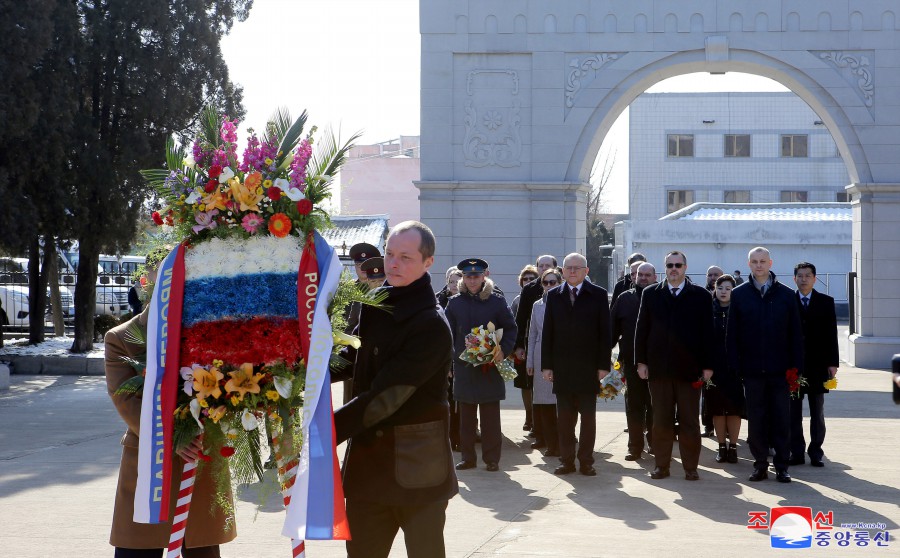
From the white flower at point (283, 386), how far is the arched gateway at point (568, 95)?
1479cm

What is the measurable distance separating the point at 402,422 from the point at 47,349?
17296 mm

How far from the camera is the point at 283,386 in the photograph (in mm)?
4230

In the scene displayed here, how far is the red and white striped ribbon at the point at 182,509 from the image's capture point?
434cm

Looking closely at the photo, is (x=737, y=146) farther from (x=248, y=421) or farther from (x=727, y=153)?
(x=248, y=421)

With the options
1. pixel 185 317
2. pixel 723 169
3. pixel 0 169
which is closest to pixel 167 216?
pixel 185 317

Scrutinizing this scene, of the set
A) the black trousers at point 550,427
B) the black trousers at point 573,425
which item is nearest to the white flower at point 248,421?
the black trousers at point 573,425

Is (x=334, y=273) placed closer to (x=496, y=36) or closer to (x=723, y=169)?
(x=496, y=36)

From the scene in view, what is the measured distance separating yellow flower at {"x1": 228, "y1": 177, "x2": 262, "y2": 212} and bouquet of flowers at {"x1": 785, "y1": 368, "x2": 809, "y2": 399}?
19.8ft

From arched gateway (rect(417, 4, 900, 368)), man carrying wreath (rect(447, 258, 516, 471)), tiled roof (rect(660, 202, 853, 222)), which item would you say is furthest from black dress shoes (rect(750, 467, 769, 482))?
tiled roof (rect(660, 202, 853, 222))

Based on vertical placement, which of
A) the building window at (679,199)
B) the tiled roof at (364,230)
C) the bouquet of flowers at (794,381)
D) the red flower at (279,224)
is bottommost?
the bouquet of flowers at (794,381)

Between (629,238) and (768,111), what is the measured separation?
1792 cm

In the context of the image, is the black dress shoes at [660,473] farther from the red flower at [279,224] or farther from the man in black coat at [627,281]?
the red flower at [279,224]

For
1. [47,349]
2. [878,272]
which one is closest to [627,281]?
[878,272]

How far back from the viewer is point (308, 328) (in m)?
4.29
